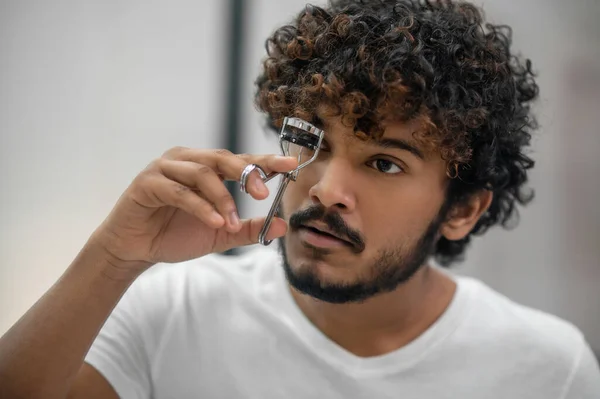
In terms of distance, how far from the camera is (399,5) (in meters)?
1.14

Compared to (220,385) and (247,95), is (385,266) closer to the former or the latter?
(220,385)

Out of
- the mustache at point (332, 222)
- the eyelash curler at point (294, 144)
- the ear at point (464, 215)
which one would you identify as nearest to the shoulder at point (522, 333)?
the ear at point (464, 215)

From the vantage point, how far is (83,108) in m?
1.46

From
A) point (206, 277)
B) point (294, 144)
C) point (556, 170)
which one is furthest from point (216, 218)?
point (556, 170)

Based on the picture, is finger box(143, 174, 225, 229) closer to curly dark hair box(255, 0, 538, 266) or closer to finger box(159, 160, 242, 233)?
finger box(159, 160, 242, 233)

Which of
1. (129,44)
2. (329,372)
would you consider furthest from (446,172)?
(129,44)

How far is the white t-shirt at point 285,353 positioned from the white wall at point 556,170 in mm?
582

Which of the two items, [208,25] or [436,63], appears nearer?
[436,63]

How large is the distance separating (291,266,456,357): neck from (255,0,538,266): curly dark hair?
218 millimetres

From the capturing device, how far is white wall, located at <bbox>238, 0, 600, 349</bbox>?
5.90ft

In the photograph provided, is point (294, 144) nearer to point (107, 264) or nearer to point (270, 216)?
point (270, 216)

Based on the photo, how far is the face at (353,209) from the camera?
1.04 meters

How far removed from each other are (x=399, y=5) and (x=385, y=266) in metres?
0.47

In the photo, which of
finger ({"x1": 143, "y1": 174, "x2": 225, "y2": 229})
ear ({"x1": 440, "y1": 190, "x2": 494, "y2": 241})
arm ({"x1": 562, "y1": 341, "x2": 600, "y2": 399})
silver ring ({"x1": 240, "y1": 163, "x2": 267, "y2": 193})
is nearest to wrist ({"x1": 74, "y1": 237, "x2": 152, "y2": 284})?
finger ({"x1": 143, "y1": 174, "x2": 225, "y2": 229})
